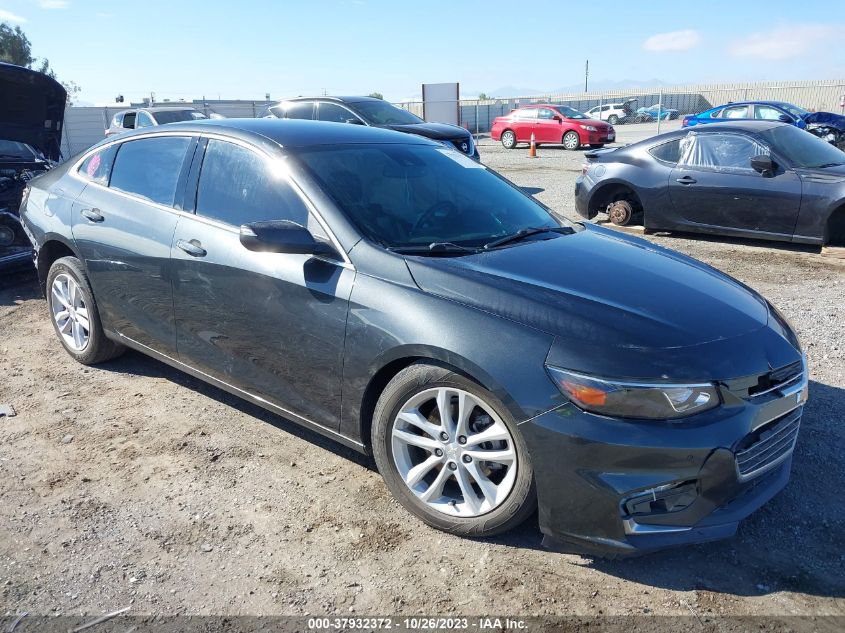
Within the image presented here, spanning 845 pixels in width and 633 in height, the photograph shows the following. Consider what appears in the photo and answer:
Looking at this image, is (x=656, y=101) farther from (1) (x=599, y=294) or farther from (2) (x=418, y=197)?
(1) (x=599, y=294)

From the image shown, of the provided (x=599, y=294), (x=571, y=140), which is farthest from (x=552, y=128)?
(x=599, y=294)

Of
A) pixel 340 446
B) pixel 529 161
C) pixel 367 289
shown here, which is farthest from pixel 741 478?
pixel 529 161

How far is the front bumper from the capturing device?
2498 mm

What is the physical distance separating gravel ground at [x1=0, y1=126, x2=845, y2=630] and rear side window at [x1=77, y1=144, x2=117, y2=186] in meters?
1.46

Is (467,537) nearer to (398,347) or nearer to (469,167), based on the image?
(398,347)

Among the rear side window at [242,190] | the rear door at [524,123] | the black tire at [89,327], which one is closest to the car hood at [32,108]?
the black tire at [89,327]

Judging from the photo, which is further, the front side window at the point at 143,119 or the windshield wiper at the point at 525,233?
the front side window at the point at 143,119

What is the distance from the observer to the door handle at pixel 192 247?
12.1 ft

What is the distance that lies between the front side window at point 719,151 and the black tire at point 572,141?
15.9 meters

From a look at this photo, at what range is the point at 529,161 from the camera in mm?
20594

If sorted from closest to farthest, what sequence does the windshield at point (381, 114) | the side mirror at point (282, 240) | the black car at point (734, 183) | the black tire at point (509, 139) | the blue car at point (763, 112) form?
the side mirror at point (282, 240)
the black car at point (734, 183)
the windshield at point (381, 114)
the blue car at point (763, 112)
the black tire at point (509, 139)

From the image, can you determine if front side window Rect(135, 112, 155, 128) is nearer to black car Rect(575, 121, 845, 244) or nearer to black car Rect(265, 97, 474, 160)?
black car Rect(265, 97, 474, 160)

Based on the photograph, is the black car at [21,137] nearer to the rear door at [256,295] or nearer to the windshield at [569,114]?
the rear door at [256,295]

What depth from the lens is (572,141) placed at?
24266 mm
